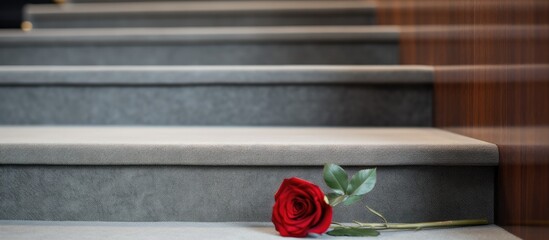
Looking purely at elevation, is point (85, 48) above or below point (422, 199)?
above

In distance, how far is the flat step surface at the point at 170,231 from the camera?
1022 millimetres

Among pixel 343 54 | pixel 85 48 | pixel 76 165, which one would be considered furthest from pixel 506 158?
pixel 85 48

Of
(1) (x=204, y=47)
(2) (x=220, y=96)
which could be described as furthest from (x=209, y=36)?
(2) (x=220, y=96)

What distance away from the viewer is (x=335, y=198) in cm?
96

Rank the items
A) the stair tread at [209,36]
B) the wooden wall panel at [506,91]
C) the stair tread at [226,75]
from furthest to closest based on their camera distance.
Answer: the stair tread at [209,36] < the stair tread at [226,75] < the wooden wall panel at [506,91]

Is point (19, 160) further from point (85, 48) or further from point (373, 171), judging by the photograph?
point (85, 48)

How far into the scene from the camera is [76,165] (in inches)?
44.5

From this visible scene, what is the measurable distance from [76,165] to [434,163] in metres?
0.59

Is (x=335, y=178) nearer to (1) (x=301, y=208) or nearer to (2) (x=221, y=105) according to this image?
(1) (x=301, y=208)

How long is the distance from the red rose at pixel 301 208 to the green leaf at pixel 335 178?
1.4 inches

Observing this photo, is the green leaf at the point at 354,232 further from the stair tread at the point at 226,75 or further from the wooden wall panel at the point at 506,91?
the stair tread at the point at 226,75

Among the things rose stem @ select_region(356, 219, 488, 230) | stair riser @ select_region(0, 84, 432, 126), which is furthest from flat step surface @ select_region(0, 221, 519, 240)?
stair riser @ select_region(0, 84, 432, 126)

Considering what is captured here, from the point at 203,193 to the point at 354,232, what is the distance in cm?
27

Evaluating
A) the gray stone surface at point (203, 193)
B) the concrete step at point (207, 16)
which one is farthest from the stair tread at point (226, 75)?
the concrete step at point (207, 16)
